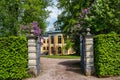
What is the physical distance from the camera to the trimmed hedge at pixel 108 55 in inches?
675

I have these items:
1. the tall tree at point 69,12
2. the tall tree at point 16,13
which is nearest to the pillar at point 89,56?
the tall tree at point 69,12

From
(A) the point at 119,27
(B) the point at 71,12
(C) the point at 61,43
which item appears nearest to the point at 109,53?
(A) the point at 119,27

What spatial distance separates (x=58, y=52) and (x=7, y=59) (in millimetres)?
64828

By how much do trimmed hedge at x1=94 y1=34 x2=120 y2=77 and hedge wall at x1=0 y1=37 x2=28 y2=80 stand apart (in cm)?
429

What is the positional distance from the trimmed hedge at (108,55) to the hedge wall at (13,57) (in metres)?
4.29

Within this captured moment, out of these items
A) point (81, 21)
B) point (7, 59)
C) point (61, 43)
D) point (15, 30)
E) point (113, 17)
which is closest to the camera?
point (7, 59)

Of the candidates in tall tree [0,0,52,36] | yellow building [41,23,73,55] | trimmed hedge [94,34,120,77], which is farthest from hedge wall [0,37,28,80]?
yellow building [41,23,73,55]

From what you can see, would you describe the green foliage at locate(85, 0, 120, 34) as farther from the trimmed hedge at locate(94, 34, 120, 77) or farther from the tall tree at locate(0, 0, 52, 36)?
the tall tree at locate(0, 0, 52, 36)

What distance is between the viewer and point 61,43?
81188 mm

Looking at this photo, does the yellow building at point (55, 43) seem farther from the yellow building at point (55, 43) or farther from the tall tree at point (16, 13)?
the tall tree at point (16, 13)

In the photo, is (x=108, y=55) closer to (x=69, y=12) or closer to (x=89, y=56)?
(x=89, y=56)

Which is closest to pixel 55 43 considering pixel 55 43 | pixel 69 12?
pixel 55 43

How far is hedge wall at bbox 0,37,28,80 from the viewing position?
55.1 feet

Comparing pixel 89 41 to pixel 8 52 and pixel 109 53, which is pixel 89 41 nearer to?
pixel 109 53
